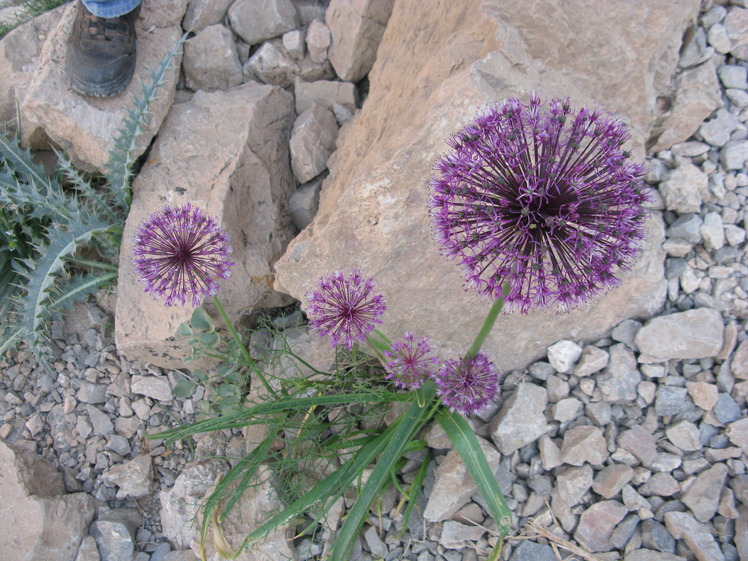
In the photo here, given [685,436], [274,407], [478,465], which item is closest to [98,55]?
[274,407]

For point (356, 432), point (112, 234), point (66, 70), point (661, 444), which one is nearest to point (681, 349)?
point (661, 444)

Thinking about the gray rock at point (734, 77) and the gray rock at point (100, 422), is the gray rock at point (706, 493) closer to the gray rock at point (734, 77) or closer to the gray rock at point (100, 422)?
the gray rock at point (734, 77)

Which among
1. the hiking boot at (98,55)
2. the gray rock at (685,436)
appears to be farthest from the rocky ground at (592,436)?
the hiking boot at (98,55)

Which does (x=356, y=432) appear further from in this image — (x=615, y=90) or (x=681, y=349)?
(x=615, y=90)

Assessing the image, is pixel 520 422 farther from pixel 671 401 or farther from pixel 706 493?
pixel 706 493

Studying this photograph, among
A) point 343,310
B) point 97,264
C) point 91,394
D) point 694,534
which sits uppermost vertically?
point 343,310

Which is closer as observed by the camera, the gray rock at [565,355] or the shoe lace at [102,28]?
the gray rock at [565,355]

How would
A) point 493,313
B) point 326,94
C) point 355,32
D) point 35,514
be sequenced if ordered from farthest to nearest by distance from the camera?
point 326,94, point 355,32, point 35,514, point 493,313
